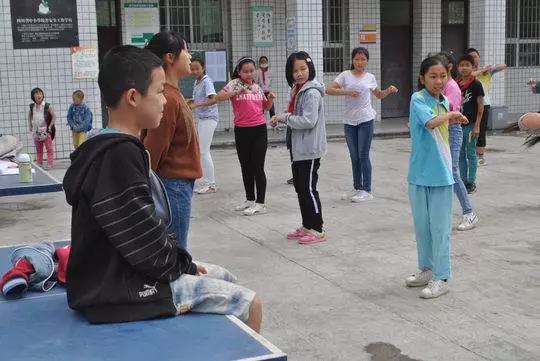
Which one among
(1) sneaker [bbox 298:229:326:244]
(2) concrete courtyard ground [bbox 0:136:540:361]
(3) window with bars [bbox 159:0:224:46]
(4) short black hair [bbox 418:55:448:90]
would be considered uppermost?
(3) window with bars [bbox 159:0:224:46]

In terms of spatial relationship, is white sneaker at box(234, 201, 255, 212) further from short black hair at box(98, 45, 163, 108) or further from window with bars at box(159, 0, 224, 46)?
window with bars at box(159, 0, 224, 46)

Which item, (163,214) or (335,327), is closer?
(163,214)

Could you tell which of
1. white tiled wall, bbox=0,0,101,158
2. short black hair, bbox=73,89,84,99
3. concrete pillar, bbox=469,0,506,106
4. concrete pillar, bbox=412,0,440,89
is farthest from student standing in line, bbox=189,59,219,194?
concrete pillar, bbox=412,0,440,89

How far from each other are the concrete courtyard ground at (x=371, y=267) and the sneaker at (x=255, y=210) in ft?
0.35

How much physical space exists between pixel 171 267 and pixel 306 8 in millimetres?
11936

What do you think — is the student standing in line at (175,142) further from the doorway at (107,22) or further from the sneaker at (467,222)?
the doorway at (107,22)

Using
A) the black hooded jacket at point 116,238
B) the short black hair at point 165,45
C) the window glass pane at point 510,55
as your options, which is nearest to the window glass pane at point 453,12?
the window glass pane at point 510,55

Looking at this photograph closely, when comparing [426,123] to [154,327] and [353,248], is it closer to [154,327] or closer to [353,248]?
[353,248]

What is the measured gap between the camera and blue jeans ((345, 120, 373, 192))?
8.18m

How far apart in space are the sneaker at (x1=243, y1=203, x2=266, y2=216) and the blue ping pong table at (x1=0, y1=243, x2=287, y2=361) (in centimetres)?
494

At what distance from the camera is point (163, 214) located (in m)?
2.81

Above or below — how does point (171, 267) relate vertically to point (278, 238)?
above

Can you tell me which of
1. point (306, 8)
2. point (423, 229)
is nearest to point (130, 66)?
point (423, 229)

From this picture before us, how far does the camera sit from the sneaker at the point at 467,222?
6.70 metres
